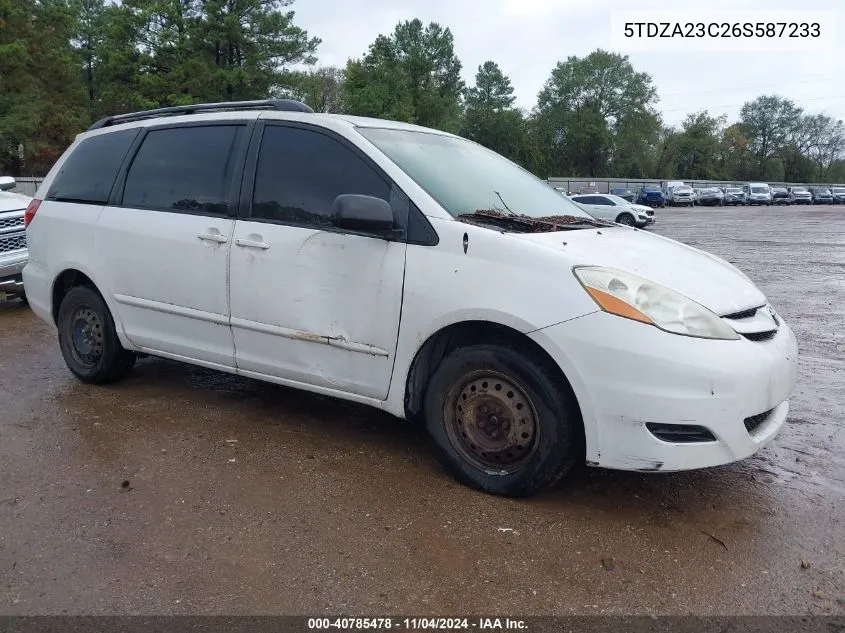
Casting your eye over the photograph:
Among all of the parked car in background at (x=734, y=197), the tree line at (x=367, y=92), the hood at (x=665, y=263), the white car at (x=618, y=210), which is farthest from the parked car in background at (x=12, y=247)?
the parked car in background at (x=734, y=197)

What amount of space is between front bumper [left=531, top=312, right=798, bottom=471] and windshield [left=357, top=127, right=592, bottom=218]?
3.21 ft

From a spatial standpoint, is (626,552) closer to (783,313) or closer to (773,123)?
(783,313)

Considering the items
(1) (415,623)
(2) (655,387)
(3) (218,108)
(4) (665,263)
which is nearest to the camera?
(1) (415,623)

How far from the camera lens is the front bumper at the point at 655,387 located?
290cm

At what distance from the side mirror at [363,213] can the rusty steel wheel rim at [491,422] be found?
0.84 metres

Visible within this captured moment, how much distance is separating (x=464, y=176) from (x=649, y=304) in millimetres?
1426

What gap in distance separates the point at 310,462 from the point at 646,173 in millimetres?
93933

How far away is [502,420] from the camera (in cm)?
329

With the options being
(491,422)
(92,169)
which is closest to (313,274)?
(491,422)

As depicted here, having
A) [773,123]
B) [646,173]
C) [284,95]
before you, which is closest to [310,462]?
[284,95]

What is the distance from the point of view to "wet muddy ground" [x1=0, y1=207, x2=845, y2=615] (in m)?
2.58

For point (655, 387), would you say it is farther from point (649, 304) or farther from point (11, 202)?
point (11, 202)

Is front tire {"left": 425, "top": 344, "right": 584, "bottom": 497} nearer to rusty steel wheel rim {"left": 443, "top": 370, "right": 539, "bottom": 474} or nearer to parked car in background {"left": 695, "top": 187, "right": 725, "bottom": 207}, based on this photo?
rusty steel wheel rim {"left": 443, "top": 370, "right": 539, "bottom": 474}

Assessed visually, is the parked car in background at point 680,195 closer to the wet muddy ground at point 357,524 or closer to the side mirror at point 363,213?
the wet muddy ground at point 357,524
